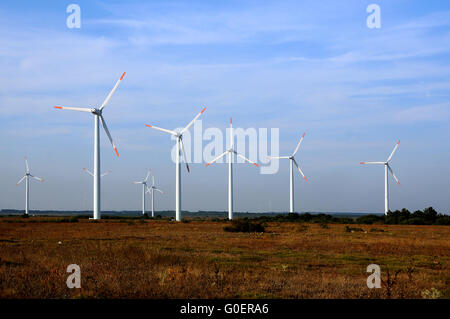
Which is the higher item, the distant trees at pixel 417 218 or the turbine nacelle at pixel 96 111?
the turbine nacelle at pixel 96 111

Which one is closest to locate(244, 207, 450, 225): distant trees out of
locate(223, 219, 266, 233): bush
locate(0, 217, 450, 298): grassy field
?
locate(223, 219, 266, 233): bush

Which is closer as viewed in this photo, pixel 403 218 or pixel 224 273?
pixel 224 273

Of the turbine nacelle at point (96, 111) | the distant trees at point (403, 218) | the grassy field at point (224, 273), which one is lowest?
the distant trees at point (403, 218)

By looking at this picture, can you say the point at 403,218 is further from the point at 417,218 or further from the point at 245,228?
the point at 245,228

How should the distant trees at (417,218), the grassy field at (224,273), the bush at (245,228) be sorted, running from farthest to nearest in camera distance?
the distant trees at (417,218), the bush at (245,228), the grassy field at (224,273)

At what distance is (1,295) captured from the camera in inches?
582

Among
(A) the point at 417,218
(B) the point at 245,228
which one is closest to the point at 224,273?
(B) the point at 245,228

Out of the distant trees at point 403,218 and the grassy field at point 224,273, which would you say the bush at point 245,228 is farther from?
the distant trees at point 403,218

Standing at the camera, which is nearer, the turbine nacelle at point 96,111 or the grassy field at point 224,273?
the grassy field at point 224,273

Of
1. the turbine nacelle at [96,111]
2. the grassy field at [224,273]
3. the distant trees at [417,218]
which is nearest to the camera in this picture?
the grassy field at [224,273]

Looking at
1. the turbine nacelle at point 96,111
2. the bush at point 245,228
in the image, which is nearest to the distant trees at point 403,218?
the bush at point 245,228

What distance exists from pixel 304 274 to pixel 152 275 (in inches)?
262

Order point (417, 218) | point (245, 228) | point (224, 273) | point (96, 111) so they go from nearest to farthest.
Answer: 1. point (224, 273)
2. point (245, 228)
3. point (96, 111)
4. point (417, 218)
